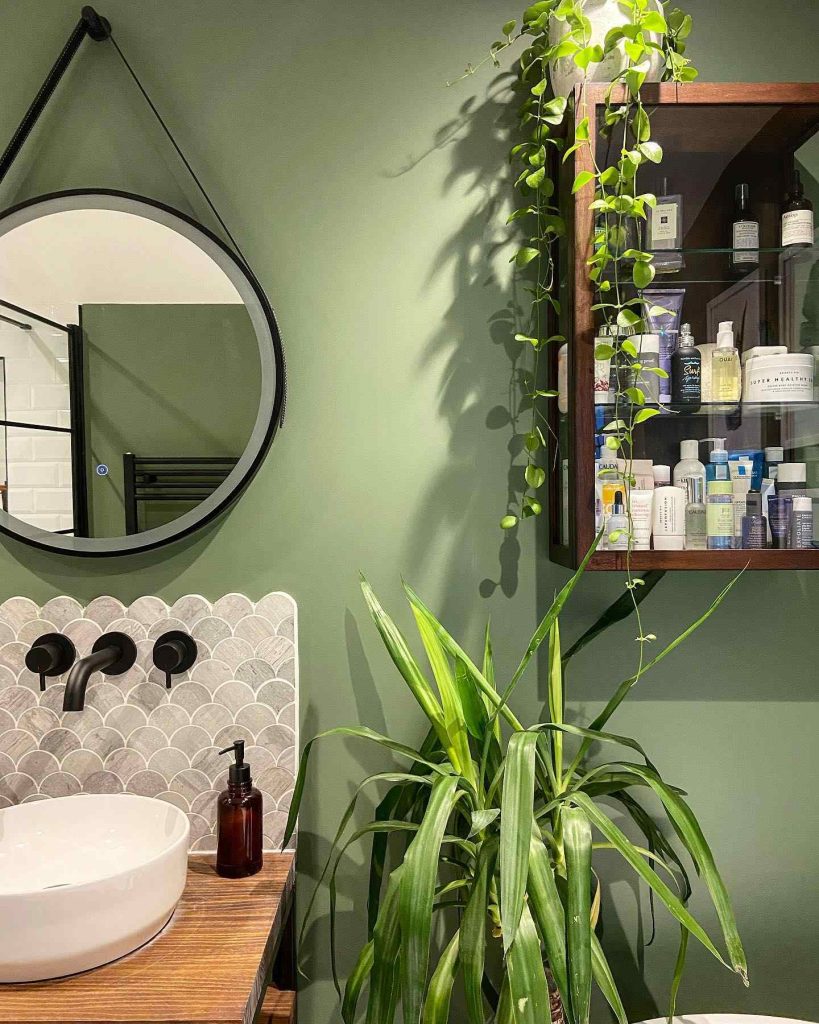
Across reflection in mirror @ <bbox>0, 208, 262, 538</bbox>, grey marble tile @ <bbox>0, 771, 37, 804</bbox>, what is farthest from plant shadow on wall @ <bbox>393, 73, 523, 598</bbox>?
grey marble tile @ <bbox>0, 771, 37, 804</bbox>

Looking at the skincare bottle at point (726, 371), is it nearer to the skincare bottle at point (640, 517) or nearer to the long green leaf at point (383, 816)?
the skincare bottle at point (640, 517)

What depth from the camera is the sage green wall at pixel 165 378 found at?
139 cm

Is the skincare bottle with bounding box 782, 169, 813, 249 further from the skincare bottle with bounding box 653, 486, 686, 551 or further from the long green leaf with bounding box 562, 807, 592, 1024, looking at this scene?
the long green leaf with bounding box 562, 807, 592, 1024

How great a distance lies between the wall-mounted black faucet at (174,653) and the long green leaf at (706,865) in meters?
0.82

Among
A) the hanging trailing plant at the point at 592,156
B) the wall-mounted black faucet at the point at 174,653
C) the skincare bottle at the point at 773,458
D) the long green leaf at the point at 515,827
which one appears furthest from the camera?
the wall-mounted black faucet at the point at 174,653

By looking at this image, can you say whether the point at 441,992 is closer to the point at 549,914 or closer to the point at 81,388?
the point at 549,914

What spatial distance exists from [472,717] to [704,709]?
0.51 meters

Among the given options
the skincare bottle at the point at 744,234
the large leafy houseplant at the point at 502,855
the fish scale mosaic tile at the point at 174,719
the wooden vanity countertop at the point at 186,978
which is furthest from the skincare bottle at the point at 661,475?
the wooden vanity countertop at the point at 186,978

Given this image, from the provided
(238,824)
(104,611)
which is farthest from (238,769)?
(104,611)

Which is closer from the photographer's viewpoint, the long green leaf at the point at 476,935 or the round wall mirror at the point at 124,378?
the long green leaf at the point at 476,935

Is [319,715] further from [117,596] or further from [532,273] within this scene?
[532,273]

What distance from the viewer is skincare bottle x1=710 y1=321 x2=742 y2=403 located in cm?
127

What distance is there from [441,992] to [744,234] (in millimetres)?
1293

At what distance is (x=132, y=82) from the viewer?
1398mm
